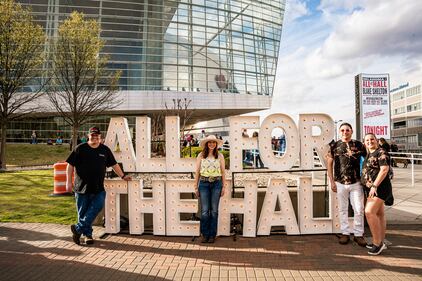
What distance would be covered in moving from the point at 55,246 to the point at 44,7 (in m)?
43.1

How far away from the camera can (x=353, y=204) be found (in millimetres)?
5449

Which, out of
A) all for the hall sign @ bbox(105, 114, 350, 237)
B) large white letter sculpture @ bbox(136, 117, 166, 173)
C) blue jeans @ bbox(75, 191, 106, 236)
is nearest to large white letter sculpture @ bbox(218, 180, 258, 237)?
all for the hall sign @ bbox(105, 114, 350, 237)

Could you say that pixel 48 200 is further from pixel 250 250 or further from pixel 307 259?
pixel 307 259

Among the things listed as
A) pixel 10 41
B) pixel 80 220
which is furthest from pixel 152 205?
pixel 10 41

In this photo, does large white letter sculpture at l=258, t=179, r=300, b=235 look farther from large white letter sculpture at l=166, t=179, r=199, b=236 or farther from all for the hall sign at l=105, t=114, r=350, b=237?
large white letter sculpture at l=166, t=179, r=199, b=236

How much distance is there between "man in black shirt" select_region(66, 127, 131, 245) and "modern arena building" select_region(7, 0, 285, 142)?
3468 cm

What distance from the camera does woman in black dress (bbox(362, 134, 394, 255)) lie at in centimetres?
485

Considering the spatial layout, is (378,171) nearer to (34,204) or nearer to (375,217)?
(375,217)

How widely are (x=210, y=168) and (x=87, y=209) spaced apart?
2.10 meters

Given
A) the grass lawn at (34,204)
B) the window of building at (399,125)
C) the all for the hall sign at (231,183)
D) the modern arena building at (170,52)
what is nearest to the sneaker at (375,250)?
the all for the hall sign at (231,183)

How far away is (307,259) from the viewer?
15.9ft

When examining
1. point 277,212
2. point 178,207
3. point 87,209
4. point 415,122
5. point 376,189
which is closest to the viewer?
point 376,189

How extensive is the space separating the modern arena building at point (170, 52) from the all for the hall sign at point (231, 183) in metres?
34.0

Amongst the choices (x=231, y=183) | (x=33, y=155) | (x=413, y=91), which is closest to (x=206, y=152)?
(x=231, y=183)
